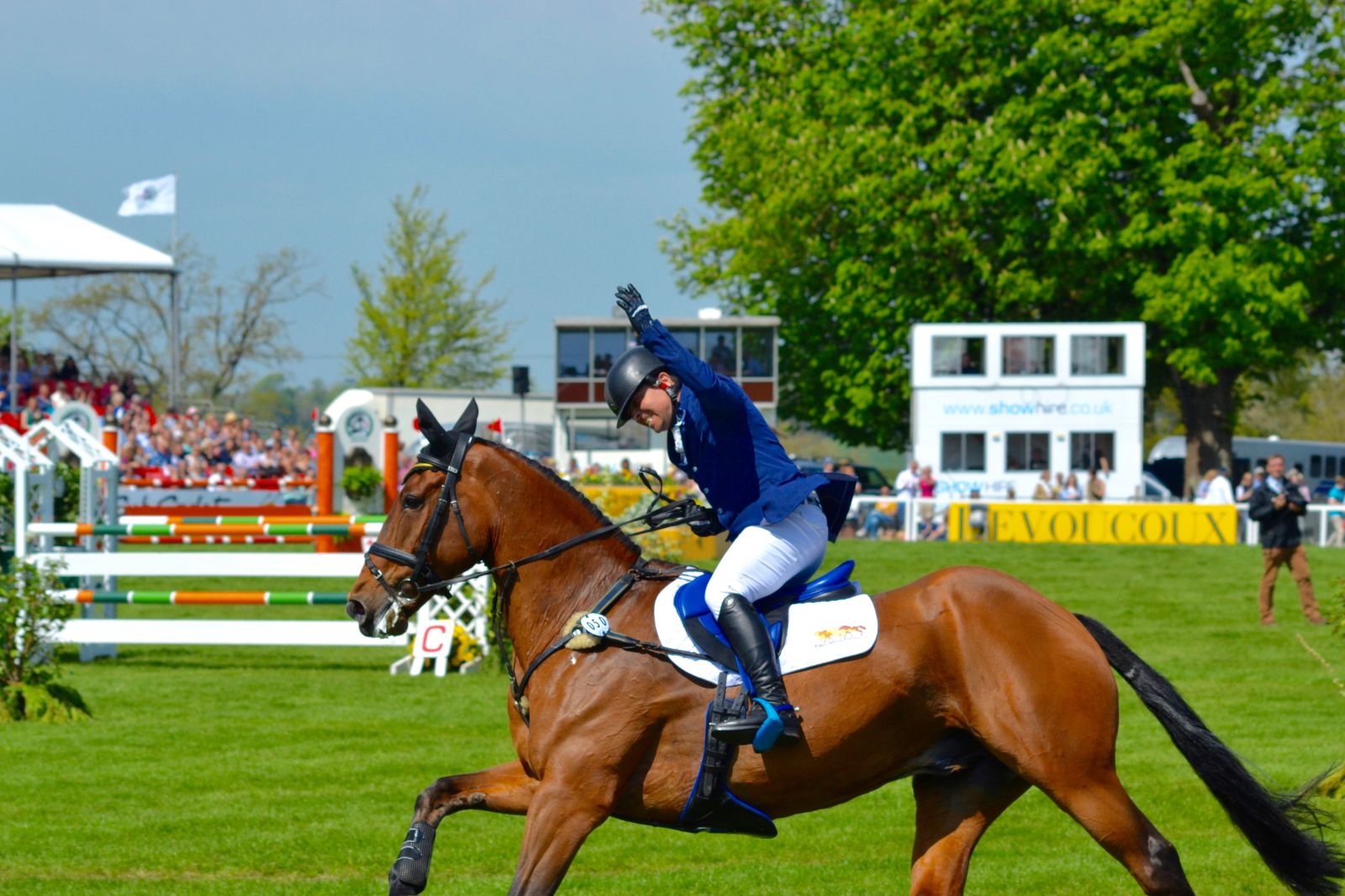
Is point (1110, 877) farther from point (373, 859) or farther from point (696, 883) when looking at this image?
point (373, 859)

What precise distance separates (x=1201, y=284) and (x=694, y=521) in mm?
31975

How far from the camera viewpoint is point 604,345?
40.2 m

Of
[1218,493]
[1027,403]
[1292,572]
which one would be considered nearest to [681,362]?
[1292,572]

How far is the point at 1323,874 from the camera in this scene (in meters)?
5.91

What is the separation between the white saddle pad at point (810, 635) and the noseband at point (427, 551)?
817mm

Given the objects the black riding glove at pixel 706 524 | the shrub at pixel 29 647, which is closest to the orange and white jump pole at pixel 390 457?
the shrub at pixel 29 647

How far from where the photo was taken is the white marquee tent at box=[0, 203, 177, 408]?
1298 inches

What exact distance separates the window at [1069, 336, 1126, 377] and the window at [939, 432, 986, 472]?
2637mm

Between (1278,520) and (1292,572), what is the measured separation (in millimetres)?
790

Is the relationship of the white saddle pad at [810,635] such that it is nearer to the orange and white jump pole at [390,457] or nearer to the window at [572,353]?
the orange and white jump pole at [390,457]

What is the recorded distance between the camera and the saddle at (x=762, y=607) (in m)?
5.80

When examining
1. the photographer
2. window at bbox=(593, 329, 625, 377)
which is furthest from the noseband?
window at bbox=(593, 329, 625, 377)

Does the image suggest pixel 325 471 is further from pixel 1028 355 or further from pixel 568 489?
pixel 568 489

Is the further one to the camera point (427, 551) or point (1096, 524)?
point (1096, 524)
